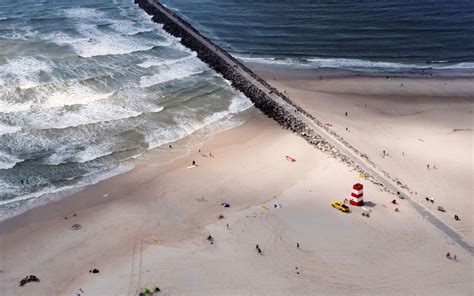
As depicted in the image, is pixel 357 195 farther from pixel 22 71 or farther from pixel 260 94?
pixel 22 71

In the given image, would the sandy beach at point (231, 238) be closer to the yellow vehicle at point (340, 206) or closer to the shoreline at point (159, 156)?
the yellow vehicle at point (340, 206)

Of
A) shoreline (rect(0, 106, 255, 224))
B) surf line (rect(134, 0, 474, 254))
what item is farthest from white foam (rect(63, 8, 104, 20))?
shoreline (rect(0, 106, 255, 224))

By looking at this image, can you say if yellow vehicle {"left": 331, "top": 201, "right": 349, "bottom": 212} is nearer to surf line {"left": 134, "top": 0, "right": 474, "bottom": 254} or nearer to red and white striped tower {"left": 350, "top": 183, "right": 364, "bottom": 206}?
red and white striped tower {"left": 350, "top": 183, "right": 364, "bottom": 206}

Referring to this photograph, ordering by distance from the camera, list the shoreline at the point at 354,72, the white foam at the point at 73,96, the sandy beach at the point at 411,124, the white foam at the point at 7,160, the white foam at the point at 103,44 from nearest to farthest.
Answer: the sandy beach at the point at 411,124 → the white foam at the point at 7,160 → the white foam at the point at 73,96 → the shoreline at the point at 354,72 → the white foam at the point at 103,44

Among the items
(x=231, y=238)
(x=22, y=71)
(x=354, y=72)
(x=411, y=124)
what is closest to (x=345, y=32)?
(x=354, y=72)

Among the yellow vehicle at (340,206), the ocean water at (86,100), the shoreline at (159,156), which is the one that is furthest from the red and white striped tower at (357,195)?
the ocean water at (86,100)
